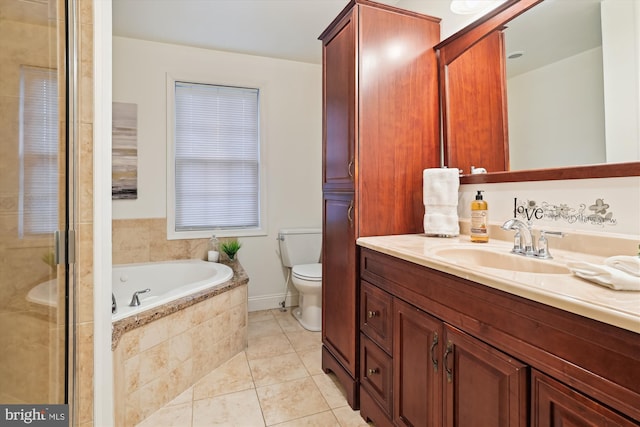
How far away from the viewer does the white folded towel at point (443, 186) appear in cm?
165

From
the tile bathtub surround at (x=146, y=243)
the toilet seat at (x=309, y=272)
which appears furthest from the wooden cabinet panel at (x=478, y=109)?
the tile bathtub surround at (x=146, y=243)

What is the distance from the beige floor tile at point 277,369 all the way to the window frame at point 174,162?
4.29 ft

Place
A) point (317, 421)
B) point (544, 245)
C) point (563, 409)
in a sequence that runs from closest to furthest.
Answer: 1. point (563, 409)
2. point (544, 245)
3. point (317, 421)

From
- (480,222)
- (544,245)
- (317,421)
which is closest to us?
(544,245)

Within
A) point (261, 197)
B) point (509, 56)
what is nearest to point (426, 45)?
point (509, 56)

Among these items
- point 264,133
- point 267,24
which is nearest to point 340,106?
point 267,24

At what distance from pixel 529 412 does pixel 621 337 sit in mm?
318

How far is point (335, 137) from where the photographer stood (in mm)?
1926

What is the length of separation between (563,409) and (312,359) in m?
1.75

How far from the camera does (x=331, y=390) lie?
1.90m

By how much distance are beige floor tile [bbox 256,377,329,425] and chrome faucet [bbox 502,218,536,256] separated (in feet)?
4.19

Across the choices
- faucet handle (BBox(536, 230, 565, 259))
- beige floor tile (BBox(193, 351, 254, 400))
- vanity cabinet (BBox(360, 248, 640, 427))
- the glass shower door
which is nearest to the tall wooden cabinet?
vanity cabinet (BBox(360, 248, 640, 427))

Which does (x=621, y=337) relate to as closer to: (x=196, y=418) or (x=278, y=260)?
(x=196, y=418)

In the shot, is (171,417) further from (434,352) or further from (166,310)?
(434,352)
